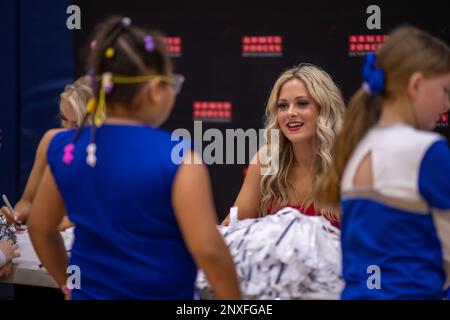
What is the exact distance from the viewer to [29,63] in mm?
5098

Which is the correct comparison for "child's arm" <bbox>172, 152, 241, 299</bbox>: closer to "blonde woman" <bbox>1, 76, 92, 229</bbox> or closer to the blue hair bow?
the blue hair bow

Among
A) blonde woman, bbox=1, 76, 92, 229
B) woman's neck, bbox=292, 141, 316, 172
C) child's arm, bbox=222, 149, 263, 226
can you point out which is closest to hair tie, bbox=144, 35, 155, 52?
child's arm, bbox=222, 149, 263, 226

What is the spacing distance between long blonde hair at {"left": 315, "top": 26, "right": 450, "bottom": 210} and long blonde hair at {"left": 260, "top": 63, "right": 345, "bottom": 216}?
1286mm

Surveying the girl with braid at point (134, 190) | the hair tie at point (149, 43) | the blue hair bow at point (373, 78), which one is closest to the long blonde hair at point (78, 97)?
the girl with braid at point (134, 190)

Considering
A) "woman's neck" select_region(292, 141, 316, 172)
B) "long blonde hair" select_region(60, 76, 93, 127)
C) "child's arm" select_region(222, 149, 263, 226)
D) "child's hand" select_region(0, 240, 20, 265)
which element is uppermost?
"long blonde hair" select_region(60, 76, 93, 127)

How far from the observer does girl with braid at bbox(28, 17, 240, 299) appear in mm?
1782

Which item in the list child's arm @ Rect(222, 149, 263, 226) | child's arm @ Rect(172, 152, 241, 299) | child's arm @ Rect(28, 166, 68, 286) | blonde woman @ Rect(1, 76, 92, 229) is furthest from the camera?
blonde woman @ Rect(1, 76, 92, 229)

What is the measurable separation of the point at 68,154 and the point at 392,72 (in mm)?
868

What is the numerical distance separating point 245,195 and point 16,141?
2344 mm

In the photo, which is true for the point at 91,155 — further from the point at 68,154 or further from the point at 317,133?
the point at 317,133

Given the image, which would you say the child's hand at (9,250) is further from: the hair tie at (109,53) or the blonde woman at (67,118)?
the hair tie at (109,53)

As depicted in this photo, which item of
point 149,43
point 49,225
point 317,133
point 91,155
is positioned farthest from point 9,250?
point 317,133

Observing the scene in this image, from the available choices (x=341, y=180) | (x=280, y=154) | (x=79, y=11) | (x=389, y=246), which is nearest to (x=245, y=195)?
(x=280, y=154)

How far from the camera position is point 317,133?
344cm
